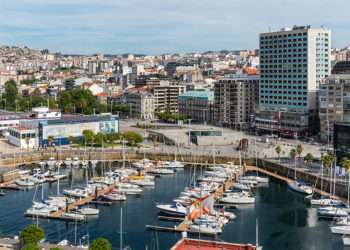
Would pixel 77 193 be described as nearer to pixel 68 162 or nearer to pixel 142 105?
pixel 68 162

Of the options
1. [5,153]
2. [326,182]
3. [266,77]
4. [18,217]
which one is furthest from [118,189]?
[266,77]

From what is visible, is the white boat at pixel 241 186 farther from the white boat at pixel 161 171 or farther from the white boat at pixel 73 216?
the white boat at pixel 73 216

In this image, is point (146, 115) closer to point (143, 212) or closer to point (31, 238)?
point (143, 212)

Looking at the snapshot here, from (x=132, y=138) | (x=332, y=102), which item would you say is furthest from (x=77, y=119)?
(x=332, y=102)

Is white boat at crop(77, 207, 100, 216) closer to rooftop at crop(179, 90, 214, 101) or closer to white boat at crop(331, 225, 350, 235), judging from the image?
white boat at crop(331, 225, 350, 235)

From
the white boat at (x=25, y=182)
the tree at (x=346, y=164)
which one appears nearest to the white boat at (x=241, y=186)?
the tree at (x=346, y=164)

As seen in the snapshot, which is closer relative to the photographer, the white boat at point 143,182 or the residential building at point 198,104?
the white boat at point 143,182

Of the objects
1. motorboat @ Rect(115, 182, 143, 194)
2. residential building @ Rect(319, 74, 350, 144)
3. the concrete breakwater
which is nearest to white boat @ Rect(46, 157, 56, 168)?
the concrete breakwater
